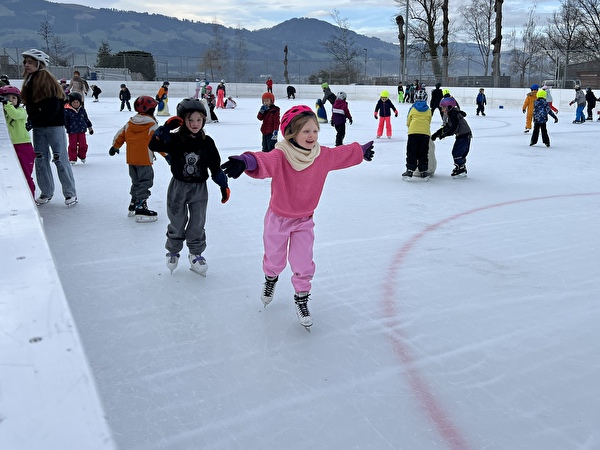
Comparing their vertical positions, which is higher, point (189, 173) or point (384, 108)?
point (384, 108)

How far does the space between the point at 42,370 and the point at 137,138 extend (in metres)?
4.15

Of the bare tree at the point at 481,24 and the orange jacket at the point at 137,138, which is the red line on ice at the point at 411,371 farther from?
the bare tree at the point at 481,24

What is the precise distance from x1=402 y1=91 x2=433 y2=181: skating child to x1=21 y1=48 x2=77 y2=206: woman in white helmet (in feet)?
14.2

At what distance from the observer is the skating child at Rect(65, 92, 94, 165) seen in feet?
25.6

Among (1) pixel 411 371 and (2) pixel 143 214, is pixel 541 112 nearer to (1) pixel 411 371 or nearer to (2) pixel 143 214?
(2) pixel 143 214

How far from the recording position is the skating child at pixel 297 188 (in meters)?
2.86

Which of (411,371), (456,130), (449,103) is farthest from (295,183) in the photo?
(449,103)

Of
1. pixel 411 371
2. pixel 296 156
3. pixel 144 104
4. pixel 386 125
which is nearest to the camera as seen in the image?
pixel 411 371

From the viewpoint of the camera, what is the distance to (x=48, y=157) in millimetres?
5477

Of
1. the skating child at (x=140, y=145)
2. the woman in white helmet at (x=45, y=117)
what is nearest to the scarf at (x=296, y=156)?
the skating child at (x=140, y=145)

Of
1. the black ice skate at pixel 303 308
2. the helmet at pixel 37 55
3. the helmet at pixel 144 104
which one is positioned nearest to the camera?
the black ice skate at pixel 303 308

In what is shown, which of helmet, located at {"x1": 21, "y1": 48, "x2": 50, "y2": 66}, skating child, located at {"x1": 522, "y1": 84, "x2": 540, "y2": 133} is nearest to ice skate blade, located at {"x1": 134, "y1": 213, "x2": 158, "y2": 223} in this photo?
helmet, located at {"x1": 21, "y1": 48, "x2": 50, "y2": 66}

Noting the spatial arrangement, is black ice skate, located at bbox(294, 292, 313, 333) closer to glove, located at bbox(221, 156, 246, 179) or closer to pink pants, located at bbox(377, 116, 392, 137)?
glove, located at bbox(221, 156, 246, 179)

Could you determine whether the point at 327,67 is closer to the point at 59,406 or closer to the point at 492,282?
the point at 492,282
